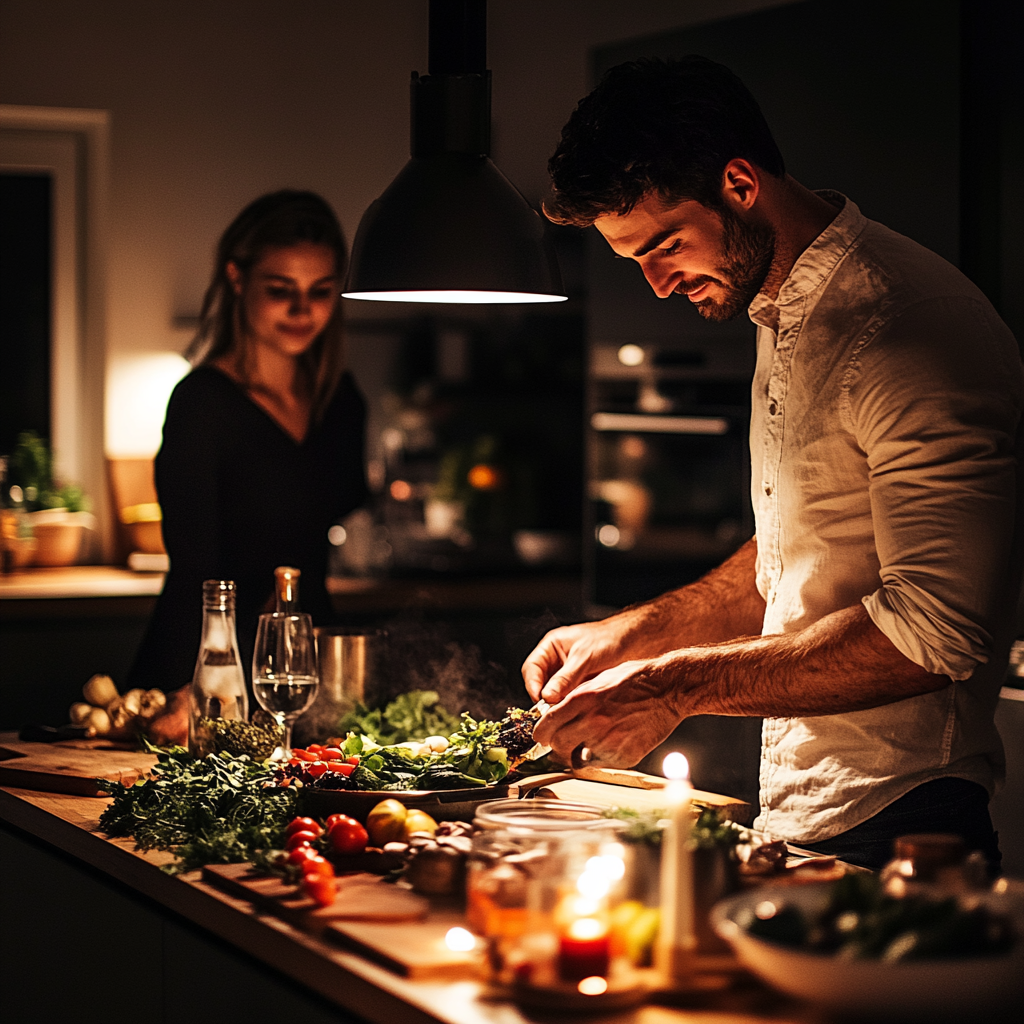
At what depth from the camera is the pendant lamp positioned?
6.33 feet

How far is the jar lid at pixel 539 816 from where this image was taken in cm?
155

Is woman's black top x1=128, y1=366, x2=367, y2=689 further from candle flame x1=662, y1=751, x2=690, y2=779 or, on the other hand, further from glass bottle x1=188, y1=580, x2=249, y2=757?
candle flame x1=662, y1=751, x2=690, y2=779

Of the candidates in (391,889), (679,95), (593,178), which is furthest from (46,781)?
(679,95)

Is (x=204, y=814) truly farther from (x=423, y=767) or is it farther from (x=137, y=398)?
(x=137, y=398)

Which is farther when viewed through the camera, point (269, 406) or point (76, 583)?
point (76, 583)

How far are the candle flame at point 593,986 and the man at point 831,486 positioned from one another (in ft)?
1.81

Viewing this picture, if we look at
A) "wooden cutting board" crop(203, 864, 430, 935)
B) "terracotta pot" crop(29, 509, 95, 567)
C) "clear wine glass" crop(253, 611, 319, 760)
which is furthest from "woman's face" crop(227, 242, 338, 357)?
"wooden cutting board" crop(203, 864, 430, 935)

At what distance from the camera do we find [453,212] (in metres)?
1.94

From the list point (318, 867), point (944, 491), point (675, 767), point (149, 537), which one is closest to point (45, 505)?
point (149, 537)

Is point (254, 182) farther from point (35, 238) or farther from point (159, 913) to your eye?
point (159, 913)

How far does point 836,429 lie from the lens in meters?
1.85

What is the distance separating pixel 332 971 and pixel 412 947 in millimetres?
73

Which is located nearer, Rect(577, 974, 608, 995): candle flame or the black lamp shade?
Rect(577, 974, 608, 995): candle flame

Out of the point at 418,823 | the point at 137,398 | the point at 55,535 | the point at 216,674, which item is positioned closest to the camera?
the point at 418,823
